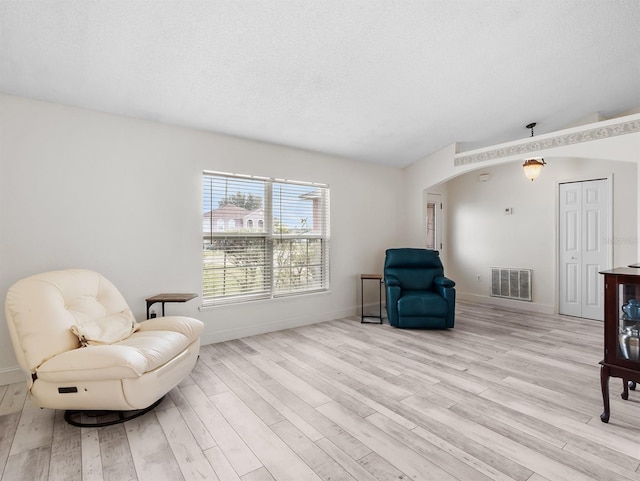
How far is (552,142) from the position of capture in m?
4.06

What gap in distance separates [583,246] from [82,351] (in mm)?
6106

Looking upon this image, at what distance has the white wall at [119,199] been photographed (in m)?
2.78

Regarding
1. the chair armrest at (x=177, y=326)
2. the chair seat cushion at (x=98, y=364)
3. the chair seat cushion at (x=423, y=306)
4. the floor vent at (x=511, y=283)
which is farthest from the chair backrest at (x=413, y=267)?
the chair seat cushion at (x=98, y=364)

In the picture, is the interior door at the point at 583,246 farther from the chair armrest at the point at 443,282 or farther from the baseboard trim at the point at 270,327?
the baseboard trim at the point at 270,327

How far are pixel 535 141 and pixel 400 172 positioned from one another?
A: 2.10m

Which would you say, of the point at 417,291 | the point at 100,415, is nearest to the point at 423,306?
the point at 417,291

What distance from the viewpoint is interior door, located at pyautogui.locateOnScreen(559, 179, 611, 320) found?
4676 millimetres

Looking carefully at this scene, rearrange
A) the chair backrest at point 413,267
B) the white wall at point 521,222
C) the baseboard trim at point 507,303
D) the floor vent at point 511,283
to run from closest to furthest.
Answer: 1. the white wall at point 521,222
2. the chair backrest at point 413,267
3. the baseboard trim at point 507,303
4. the floor vent at point 511,283

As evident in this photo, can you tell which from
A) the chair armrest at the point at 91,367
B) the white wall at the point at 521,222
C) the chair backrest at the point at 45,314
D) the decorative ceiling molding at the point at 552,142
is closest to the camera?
the chair armrest at the point at 91,367

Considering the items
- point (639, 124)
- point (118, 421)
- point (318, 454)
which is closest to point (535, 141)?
point (639, 124)

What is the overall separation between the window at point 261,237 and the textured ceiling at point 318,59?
71cm

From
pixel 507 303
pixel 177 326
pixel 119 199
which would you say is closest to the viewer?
pixel 177 326

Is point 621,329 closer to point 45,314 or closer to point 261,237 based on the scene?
point 261,237

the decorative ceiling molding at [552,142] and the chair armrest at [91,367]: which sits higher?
the decorative ceiling molding at [552,142]
